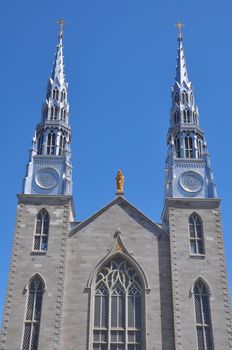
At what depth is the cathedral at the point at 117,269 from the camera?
3234 centimetres

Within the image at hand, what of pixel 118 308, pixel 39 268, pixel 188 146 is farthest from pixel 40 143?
pixel 118 308

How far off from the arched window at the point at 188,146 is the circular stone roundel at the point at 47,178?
10.0 meters

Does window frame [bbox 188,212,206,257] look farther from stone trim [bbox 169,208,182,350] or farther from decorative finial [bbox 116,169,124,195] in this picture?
decorative finial [bbox 116,169,124,195]

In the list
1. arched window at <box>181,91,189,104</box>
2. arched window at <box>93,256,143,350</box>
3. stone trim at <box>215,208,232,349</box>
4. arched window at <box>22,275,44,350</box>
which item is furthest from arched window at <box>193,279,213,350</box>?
arched window at <box>181,91,189,104</box>

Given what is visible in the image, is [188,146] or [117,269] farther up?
[188,146]

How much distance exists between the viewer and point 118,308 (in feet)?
111

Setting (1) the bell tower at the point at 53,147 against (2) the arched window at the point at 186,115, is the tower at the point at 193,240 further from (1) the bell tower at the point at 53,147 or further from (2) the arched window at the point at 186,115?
(1) the bell tower at the point at 53,147

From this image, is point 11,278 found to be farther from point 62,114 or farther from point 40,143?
point 62,114

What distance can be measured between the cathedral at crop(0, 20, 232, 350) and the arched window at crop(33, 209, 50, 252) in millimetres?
71

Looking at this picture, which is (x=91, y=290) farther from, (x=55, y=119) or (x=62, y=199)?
(x=55, y=119)

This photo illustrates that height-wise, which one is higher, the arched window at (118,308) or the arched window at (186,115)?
the arched window at (186,115)

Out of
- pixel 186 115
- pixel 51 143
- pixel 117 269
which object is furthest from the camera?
pixel 186 115

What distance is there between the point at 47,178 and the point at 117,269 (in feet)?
27.7

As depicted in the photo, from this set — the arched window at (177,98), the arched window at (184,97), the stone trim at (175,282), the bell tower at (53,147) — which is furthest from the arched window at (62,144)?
the arched window at (184,97)
